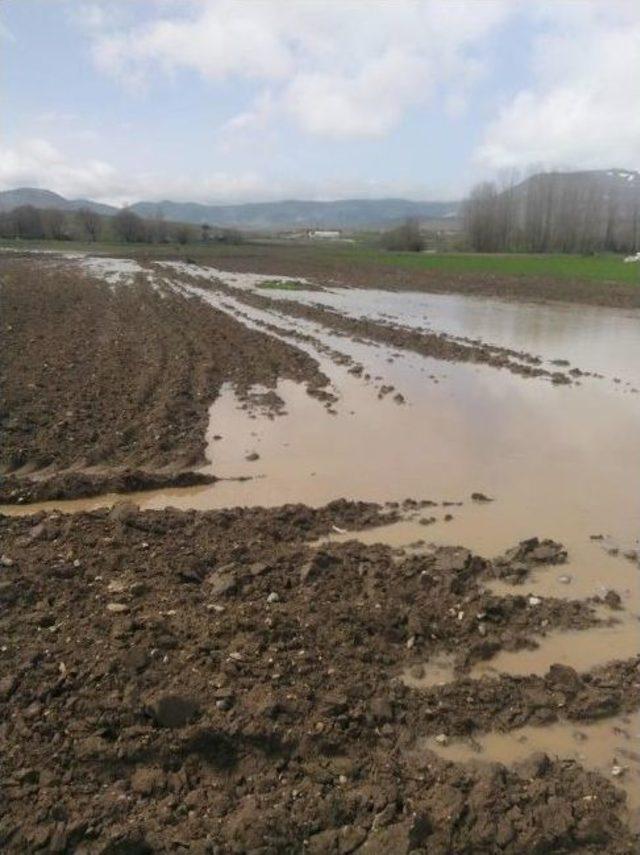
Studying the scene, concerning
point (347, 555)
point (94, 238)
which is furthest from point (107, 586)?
point (94, 238)

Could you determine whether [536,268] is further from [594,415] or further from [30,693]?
[30,693]

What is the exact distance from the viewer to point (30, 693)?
13.5 feet

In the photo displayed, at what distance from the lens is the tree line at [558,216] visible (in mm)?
81812

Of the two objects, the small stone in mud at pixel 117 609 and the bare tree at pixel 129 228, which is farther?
the bare tree at pixel 129 228

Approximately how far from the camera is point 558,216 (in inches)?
3359

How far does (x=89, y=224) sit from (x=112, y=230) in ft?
13.0

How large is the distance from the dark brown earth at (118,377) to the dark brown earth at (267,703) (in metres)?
2.98

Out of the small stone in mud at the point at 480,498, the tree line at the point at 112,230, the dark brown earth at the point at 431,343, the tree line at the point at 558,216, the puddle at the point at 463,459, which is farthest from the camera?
the tree line at the point at 112,230

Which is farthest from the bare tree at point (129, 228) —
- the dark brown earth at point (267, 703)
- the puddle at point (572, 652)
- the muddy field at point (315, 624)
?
the puddle at point (572, 652)

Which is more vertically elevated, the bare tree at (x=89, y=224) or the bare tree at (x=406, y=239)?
the bare tree at (x=89, y=224)

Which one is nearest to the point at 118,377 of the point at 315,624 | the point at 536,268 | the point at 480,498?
the point at 480,498

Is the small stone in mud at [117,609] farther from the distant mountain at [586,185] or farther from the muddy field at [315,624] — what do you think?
the distant mountain at [586,185]

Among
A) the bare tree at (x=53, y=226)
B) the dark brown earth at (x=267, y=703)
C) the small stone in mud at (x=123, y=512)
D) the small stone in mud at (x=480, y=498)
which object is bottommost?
the small stone in mud at (x=480, y=498)

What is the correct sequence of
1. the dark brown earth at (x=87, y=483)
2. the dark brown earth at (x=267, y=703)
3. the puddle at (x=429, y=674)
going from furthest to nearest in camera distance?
the dark brown earth at (x=87, y=483) < the puddle at (x=429, y=674) < the dark brown earth at (x=267, y=703)
